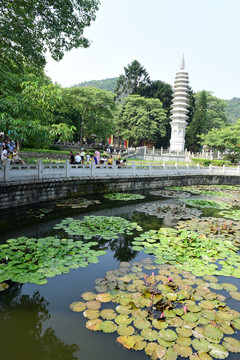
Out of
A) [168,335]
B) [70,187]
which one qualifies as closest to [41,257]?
[168,335]

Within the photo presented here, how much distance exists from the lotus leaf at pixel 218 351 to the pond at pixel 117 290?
0.04 ft

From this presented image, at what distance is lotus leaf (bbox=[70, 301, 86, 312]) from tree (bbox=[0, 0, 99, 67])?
10.3 metres

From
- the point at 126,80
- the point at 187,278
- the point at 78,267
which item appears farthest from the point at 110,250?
the point at 126,80

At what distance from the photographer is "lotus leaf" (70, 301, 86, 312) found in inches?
156

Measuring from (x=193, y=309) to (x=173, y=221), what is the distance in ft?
18.4

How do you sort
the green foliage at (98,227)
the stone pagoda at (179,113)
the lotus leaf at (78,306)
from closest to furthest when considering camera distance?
A: the lotus leaf at (78,306) → the green foliage at (98,227) → the stone pagoda at (179,113)

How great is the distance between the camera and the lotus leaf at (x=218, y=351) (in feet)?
10.2

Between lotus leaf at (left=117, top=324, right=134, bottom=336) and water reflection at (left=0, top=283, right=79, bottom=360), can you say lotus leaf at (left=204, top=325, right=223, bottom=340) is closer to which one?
lotus leaf at (left=117, top=324, right=134, bottom=336)

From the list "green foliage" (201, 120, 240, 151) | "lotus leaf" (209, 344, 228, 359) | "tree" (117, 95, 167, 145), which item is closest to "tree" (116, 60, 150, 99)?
"tree" (117, 95, 167, 145)

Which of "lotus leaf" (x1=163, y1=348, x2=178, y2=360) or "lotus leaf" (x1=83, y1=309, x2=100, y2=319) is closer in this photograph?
"lotus leaf" (x1=163, y1=348, x2=178, y2=360)

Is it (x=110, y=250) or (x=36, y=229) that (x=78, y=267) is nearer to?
(x=110, y=250)

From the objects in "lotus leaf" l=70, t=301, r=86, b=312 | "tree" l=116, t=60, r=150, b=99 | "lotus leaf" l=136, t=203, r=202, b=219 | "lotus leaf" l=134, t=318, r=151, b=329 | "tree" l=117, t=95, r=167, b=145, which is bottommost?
"lotus leaf" l=70, t=301, r=86, b=312

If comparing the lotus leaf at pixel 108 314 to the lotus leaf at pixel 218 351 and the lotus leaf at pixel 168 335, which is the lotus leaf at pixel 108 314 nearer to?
the lotus leaf at pixel 168 335

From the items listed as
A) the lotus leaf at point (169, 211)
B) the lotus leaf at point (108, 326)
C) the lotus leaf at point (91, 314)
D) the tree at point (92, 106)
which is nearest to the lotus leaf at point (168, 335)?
the lotus leaf at point (108, 326)
